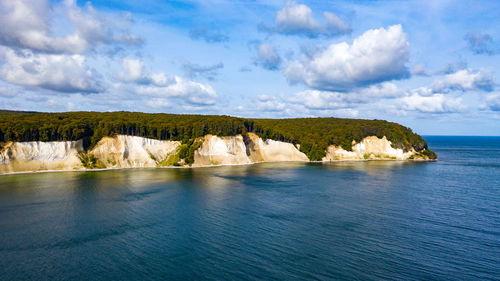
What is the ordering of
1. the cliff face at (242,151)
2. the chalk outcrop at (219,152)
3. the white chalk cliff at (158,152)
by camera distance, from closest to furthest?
the white chalk cliff at (158,152)
the chalk outcrop at (219,152)
the cliff face at (242,151)

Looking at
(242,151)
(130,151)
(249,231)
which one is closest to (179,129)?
(130,151)

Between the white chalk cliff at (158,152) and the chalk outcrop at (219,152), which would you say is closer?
the white chalk cliff at (158,152)

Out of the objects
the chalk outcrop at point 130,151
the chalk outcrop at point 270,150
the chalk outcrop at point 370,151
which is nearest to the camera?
the chalk outcrop at point 130,151

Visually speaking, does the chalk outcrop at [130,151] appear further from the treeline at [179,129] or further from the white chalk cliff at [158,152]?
the treeline at [179,129]

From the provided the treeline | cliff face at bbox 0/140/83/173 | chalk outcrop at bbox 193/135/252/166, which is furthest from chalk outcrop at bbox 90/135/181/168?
chalk outcrop at bbox 193/135/252/166

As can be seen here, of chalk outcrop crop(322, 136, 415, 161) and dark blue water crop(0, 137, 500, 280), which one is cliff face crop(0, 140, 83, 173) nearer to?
dark blue water crop(0, 137, 500, 280)

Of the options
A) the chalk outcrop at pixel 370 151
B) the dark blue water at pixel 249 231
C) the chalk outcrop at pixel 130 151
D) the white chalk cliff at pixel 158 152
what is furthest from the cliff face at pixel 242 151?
the dark blue water at pixel 249 231

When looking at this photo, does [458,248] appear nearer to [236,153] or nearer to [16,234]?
[16,234]

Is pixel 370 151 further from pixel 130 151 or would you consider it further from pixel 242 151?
pixel 130 151
